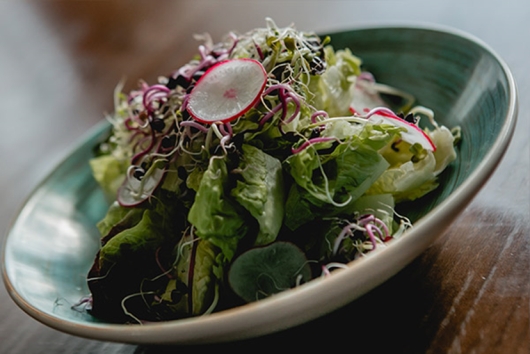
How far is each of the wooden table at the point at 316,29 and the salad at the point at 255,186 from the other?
0.29 feet

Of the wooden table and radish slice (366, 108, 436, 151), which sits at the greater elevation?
radish slice (366, 108, 436, 151)

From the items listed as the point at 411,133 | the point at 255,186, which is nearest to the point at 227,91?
the point at 255,186

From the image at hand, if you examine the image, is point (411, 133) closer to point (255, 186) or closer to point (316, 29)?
point (255, 186)

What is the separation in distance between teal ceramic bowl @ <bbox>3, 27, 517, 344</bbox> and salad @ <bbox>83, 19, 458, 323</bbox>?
7cm

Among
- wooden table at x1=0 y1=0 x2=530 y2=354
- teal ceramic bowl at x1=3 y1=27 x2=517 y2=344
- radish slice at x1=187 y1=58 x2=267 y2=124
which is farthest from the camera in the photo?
radish slice at x1=187 y1=58 x2=267 y2=124

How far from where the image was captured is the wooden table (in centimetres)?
79

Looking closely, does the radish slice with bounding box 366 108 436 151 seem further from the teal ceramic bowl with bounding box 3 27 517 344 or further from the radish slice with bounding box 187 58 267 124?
the radish slice with bounding box 187 58 267 124

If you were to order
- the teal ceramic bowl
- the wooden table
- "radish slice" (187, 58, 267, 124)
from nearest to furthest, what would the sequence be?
1. the teal ceramic bowl
2. the wooden table
3. "radish slice" (187, 58, 267, 124)

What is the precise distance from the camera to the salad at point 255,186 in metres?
0.84

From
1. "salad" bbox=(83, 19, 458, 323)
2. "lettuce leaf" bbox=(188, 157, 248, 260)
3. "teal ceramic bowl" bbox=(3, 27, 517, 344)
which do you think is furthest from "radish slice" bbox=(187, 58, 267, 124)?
"teal ceramic bowl" bbox=(3, 27, 517, 344)

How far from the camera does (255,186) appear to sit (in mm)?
859

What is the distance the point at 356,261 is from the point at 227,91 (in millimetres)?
428

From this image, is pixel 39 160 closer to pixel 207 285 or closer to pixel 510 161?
pixel 207 285

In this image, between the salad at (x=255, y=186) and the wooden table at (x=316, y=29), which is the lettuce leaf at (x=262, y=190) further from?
the wooden table at (x=316, y=29)
